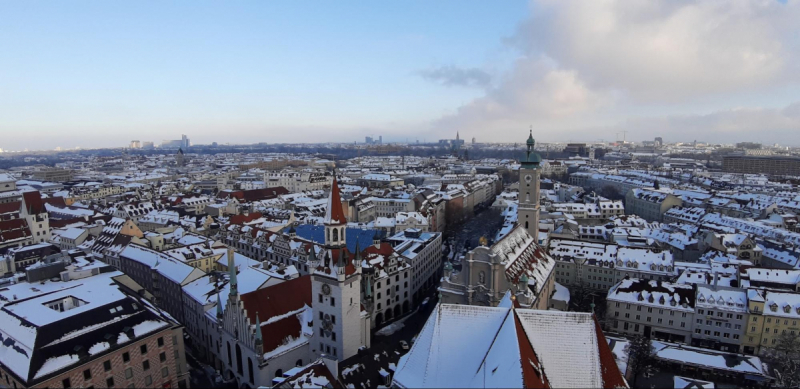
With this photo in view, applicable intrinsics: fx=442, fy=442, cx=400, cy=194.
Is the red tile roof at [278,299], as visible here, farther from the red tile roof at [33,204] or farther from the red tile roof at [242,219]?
the red tile roof at [33,204]

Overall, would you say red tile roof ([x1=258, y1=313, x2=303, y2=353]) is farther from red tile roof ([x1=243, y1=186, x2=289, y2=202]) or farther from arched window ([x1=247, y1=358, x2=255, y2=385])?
red tile roof ([x1=243, y1=186, x2=289, y2=202])

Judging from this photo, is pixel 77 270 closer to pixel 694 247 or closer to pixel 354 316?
pixel 354 316

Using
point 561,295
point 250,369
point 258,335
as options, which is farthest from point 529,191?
point 250,369

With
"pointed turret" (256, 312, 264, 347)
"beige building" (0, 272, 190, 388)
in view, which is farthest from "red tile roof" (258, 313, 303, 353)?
"beige building" (0, 272, 190, 388)

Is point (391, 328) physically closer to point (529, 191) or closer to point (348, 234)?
point (348, 234)

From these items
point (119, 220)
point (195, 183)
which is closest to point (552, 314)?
point (119, 220)

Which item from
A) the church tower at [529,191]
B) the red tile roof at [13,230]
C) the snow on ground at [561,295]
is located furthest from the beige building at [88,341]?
the church tower at [529,191]

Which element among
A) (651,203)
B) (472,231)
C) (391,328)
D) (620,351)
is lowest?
(391,328)
